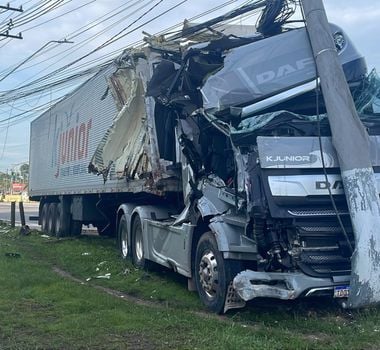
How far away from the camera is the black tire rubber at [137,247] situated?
11176 mm

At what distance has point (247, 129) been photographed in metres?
7.12

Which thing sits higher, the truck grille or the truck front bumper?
the truck grille

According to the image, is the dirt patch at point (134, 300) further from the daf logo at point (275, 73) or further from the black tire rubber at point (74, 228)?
the black tire rubber at point (74, 228)

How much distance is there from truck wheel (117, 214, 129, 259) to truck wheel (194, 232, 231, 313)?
446 centimetres

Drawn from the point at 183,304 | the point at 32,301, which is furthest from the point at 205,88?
the point at 32,301

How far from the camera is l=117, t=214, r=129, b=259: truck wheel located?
12.3 meters

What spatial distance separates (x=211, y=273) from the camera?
750 cm

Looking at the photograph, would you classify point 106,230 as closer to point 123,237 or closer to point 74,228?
point 74,228

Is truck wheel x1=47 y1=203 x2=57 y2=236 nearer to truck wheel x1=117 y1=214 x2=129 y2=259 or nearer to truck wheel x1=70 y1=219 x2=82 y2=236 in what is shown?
truck wheel x1=70 y1=219 x2=82 y2=236

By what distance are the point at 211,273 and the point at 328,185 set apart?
1.81 m

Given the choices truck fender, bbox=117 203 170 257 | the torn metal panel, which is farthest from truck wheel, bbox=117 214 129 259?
the torn metal panel

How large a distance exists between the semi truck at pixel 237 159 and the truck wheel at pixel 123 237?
0.25 meters

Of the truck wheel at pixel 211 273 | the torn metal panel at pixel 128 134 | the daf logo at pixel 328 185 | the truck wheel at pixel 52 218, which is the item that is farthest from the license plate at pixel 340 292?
the truck wheel at pixel 52 218

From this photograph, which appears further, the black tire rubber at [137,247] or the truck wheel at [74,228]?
the truck wheel at [74,228]
